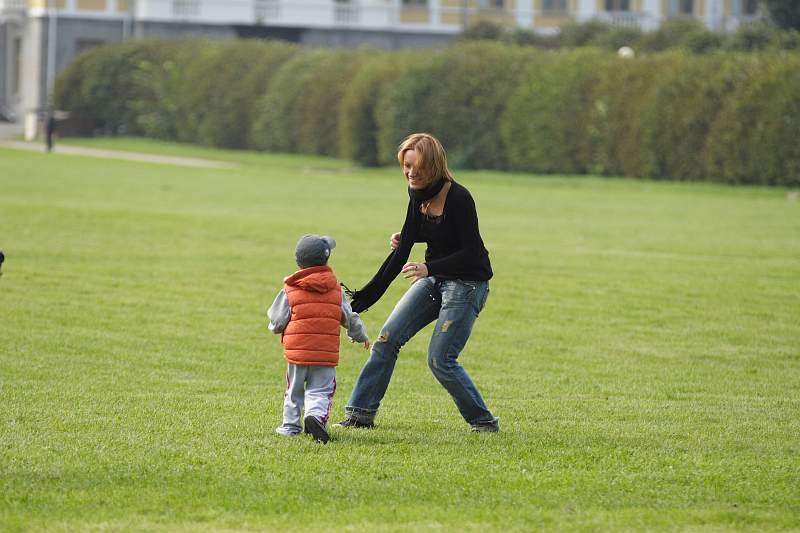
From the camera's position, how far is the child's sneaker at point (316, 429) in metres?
7.98

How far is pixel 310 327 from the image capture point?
8102mm

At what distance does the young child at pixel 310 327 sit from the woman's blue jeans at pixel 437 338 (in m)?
0.37

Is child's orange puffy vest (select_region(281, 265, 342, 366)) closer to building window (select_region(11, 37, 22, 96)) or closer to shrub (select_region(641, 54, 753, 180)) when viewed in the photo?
shrub (select_region(641, 54, 753, 180))

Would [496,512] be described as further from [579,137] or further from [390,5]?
[390,5]

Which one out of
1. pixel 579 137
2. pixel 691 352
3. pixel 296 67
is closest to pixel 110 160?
pixel 296 67

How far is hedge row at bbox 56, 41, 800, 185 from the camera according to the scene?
38.6 metres

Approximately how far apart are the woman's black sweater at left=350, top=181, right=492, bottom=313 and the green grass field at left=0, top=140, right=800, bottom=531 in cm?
103

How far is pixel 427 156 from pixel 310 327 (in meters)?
1.23

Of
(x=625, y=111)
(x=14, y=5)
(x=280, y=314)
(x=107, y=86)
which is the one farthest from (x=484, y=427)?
(x=14, y=5)

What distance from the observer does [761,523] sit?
6406 millimetres

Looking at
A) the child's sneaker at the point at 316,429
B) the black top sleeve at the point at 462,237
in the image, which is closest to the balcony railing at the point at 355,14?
the black top sleeve at the point at 462,237

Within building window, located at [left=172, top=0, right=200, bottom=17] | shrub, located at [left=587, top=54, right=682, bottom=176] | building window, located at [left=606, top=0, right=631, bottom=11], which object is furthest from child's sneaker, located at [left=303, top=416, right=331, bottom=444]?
building window, located at [left=606, top=0, right=631, bottom=11]

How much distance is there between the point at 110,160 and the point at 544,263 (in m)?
29.4

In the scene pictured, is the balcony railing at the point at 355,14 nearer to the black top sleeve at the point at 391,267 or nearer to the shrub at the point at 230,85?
the shrub at the point at 230,85
